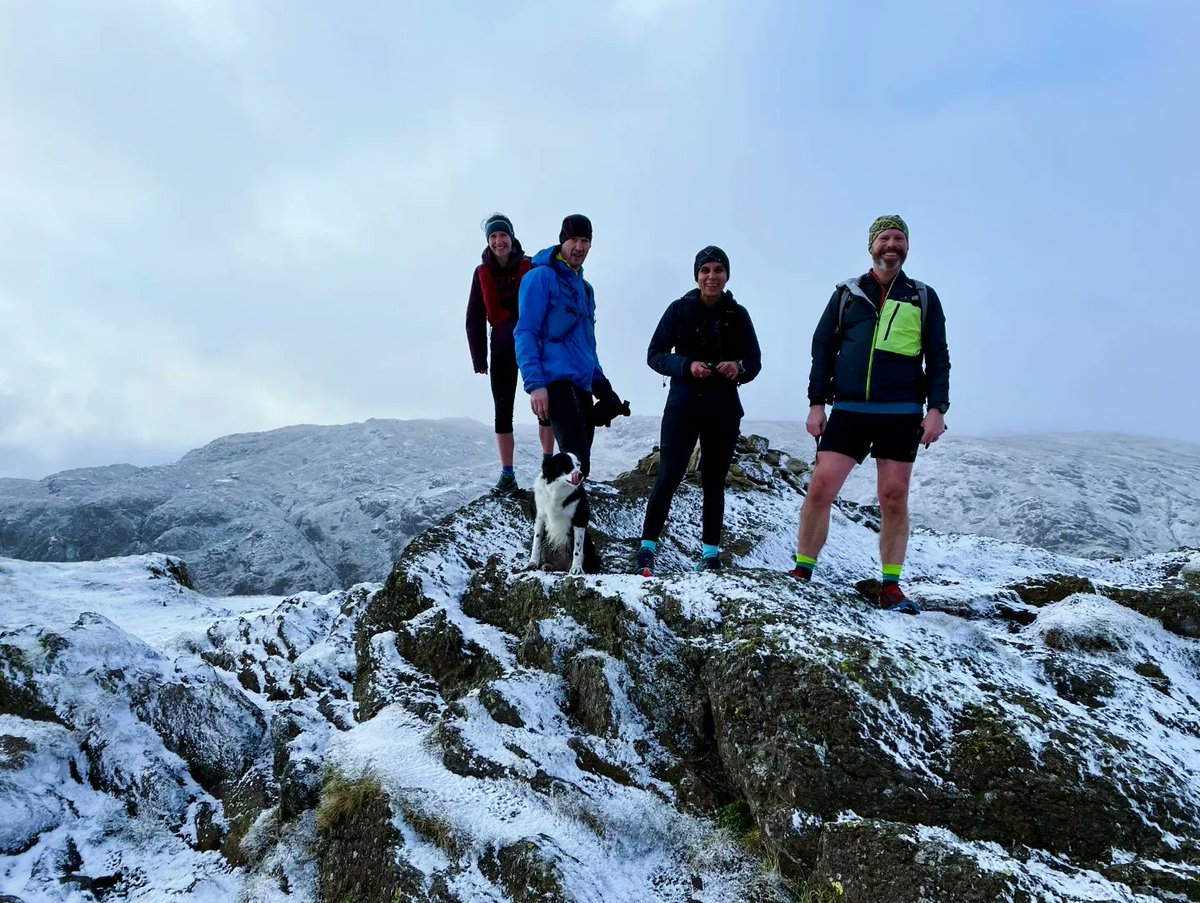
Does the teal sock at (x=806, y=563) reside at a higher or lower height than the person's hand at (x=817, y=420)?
lower

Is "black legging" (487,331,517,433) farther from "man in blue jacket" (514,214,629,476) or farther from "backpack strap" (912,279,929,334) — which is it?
"backpack strap" (912,279,929,334)

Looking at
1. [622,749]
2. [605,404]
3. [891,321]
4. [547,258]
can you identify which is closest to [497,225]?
[547,258]

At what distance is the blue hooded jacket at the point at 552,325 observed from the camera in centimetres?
700

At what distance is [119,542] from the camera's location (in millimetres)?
48750

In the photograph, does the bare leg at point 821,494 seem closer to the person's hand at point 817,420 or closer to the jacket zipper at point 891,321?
the person's hand at point 817,420

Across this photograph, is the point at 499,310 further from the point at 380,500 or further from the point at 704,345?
the point at 380,500

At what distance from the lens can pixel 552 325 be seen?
23.6 feet

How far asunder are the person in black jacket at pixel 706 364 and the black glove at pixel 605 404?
5.07 feet

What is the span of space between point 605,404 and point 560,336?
4.45 ft

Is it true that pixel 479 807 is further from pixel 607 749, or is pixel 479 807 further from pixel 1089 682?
pixel 1089 682

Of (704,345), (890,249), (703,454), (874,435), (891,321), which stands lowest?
(703,454)

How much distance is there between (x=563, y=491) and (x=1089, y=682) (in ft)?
16.6

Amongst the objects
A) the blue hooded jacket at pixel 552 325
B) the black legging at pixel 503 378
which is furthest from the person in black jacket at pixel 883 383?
the black legging at pixel 503 378

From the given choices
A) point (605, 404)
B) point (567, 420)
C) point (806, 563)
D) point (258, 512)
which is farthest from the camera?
point (258, 512)
